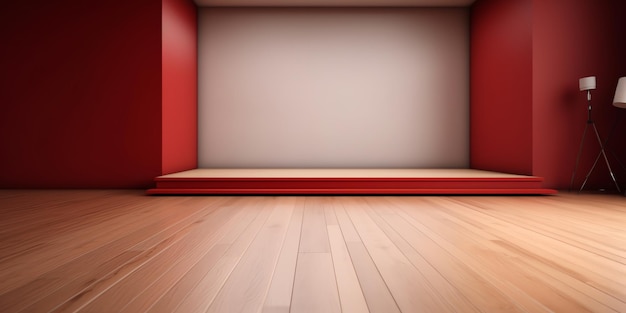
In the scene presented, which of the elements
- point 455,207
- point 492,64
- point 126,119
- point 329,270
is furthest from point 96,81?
point 492,64

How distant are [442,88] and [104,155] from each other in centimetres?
478

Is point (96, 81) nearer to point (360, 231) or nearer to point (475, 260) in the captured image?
point (360, 231)

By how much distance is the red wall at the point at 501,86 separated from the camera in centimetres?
396

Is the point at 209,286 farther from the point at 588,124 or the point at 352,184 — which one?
the point at 588,124

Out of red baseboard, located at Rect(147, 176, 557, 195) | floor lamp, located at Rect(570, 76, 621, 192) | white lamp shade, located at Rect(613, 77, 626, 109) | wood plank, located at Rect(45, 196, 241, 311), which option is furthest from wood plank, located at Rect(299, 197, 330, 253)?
white lamp shade, located at Rect(613, 77, 626, 109)

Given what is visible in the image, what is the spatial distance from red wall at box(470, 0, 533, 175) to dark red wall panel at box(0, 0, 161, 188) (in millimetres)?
4371

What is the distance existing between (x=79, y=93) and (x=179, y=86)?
1138mm

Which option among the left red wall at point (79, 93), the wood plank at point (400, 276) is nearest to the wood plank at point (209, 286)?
the wood plank at point (400, 276)

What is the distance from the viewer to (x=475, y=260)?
1478 millimetres

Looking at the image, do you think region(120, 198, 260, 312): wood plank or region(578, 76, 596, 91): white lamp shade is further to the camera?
region(578, 76, 596, 91): white lamp shade

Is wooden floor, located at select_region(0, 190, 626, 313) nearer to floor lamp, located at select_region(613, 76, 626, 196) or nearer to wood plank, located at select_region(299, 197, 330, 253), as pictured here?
wood plank, located at select_region(299, 197, 330, 253)

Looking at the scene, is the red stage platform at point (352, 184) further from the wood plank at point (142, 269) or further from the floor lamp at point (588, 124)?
the wood plank at point (142, 269)

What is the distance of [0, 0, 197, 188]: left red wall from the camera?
395cm

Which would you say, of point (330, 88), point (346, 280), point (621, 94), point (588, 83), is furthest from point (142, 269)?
point (621, 94)
